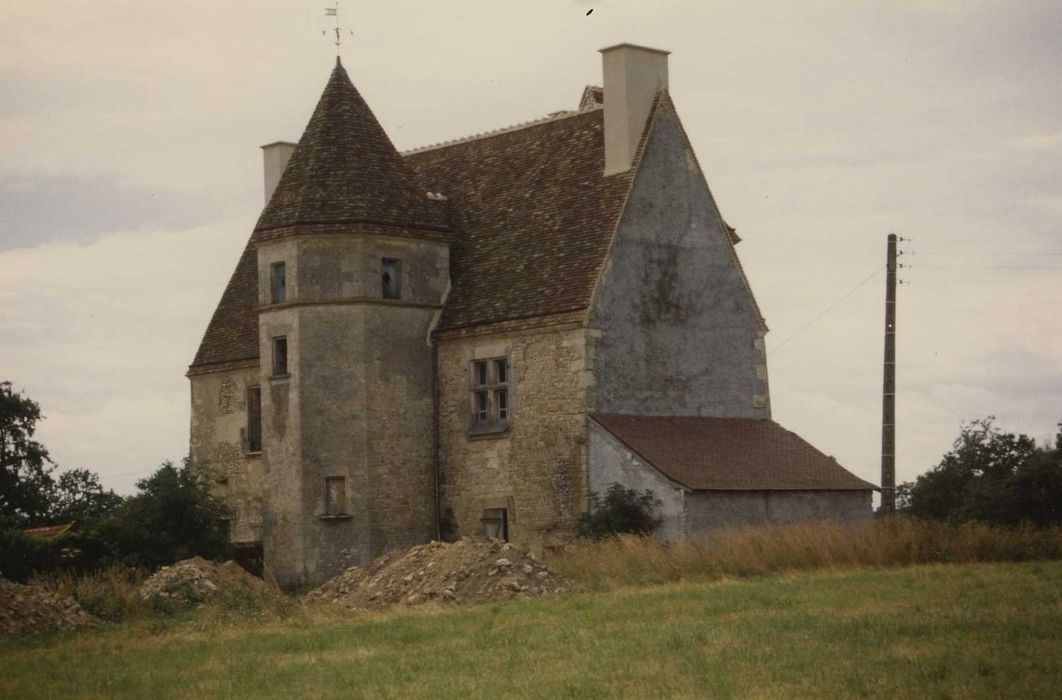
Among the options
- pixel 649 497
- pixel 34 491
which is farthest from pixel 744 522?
pixel 34 491

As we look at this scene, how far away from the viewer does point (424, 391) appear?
134 feet

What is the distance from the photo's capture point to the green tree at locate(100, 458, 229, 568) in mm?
40281

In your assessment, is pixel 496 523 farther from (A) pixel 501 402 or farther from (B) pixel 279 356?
(B) pixel 279 356

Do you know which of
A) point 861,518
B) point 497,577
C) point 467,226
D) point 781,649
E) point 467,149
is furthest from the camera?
point 467,149

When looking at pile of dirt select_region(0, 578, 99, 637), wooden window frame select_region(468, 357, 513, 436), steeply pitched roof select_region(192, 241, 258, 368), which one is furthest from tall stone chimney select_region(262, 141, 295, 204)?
pile of dirt select_region(0, 578, 99, 637)

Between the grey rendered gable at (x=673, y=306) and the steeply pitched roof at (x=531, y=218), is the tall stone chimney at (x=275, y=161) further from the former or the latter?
the grey rendered gable at (x=673, y=306)

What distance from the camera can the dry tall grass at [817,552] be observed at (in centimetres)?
3200

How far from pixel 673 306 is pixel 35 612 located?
618 inches

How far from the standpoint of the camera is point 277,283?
4088cm

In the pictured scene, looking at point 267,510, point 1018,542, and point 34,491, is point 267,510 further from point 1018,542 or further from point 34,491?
point 1018,542

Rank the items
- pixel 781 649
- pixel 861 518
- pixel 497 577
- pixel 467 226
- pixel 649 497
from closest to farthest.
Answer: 1. pixel 781 649
2. pixel 497 577
3. pixel 649 497
4. pixel 861 518
5. pixel 467 226

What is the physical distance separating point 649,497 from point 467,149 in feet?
40.5

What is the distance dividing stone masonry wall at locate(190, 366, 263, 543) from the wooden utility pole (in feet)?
46.4

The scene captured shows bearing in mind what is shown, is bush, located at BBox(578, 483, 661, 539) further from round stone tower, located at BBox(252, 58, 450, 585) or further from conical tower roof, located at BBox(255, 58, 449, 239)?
conical tower roof, located at BBox(255, 58, 449, 239)
